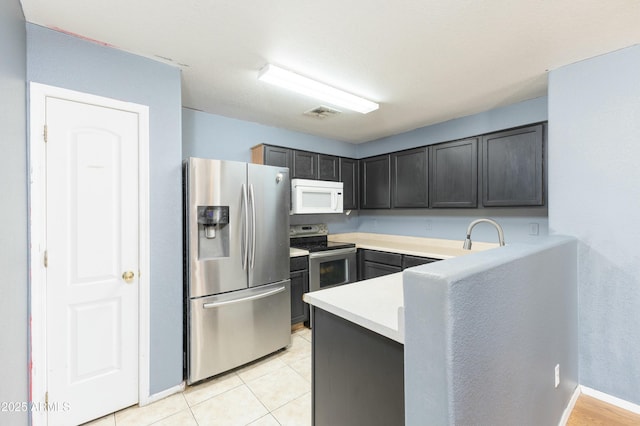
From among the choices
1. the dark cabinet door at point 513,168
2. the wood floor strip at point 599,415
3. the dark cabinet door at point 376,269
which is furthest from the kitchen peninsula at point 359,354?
the dark cabinet door at point 513,168

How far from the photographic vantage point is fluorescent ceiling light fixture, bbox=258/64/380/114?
6.98 ft

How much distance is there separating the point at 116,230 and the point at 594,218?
11.2 ft

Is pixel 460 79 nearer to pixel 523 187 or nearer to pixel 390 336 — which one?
pixel 523 187

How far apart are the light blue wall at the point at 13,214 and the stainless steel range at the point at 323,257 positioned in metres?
2.28

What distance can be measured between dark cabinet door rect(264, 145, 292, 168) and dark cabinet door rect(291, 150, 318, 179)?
105mm

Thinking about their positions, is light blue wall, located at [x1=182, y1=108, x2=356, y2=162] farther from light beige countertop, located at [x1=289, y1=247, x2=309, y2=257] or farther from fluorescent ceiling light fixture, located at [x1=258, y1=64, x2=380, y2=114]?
light beige countertop, located at [x1=289, y1=247, x2=309, y2=257]

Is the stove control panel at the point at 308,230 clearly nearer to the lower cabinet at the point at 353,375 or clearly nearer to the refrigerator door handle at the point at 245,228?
the refrigerator door handle at the point at 245,228

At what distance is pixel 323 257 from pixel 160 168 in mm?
1963

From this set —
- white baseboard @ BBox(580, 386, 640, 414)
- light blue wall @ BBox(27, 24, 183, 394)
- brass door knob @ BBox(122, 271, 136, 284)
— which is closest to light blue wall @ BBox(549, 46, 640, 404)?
white baseboard @ BBox(580, 386, 640, 414)

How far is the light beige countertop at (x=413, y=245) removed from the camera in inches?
121

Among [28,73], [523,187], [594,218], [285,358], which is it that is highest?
[28,73]

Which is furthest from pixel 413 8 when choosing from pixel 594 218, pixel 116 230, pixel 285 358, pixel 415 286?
pixel 285 358

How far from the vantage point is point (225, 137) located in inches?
129

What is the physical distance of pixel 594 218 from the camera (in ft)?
6.44
